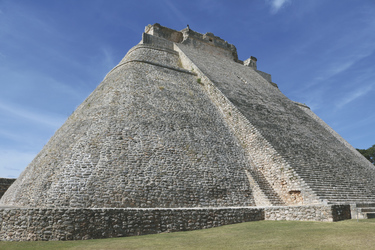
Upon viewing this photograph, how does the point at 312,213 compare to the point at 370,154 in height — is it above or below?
below

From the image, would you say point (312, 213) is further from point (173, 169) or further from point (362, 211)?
point (173, 169)

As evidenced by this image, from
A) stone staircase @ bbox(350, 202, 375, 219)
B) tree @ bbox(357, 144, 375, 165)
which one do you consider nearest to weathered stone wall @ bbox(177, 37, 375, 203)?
stone staircase @ bbox(350, 202, 375, 219)

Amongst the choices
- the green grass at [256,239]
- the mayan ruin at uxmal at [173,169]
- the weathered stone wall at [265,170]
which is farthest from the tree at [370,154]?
the green grass at [256,239]

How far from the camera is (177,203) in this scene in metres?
8.90

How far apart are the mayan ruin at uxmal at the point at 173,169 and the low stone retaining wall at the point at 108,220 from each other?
0.08ft

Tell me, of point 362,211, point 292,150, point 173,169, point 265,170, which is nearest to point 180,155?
point 173,169

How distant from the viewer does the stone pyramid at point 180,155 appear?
8.77 metres

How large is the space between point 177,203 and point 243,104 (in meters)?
7.39

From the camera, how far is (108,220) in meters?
7.17

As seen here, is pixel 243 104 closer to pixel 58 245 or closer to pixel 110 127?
pixel 110 127

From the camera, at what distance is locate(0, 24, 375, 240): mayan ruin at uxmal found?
7578mm

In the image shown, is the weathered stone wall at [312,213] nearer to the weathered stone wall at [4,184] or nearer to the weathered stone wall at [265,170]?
the weathered stone wall at [265,170]

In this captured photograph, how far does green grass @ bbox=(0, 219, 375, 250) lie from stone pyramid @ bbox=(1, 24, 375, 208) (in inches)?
66.6

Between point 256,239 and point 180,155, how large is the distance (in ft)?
15.1
